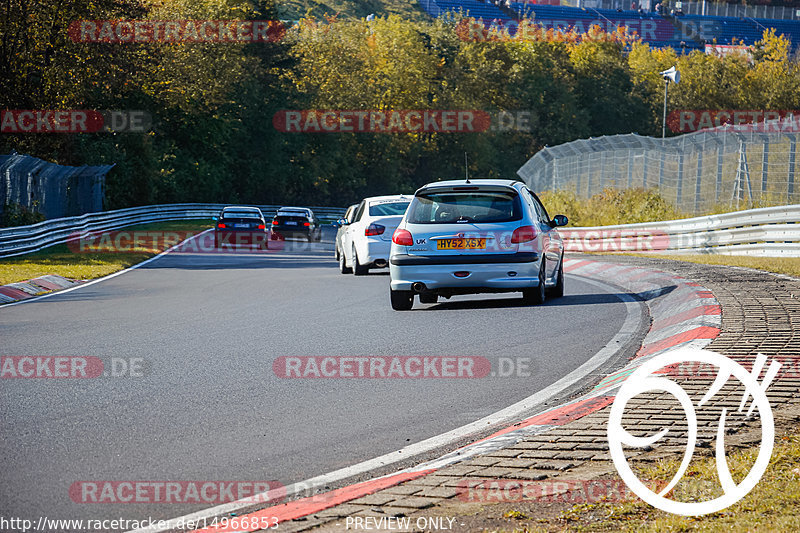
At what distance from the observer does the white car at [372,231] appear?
19844 millimetres

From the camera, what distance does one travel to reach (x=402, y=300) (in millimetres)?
14125

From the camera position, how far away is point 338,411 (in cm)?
748

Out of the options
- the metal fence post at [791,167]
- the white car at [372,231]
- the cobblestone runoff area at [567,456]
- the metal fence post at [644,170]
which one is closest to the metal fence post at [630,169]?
the metal fence post at [644,170]

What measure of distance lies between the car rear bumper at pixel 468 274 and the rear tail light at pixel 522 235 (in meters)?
0.21

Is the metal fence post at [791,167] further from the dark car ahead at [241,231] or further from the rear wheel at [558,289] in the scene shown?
the dark car ahead at [241,231]

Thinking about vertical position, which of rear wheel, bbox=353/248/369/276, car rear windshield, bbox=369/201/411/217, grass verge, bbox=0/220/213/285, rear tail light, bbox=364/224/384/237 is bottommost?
grass verge, bbox=0/220/213/285

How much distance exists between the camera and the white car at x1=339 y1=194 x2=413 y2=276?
19.8 meters

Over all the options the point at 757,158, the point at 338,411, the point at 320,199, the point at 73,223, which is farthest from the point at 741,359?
the point at 320,199

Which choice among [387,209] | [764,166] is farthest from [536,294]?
[764,166]

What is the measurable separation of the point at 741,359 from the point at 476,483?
12.6 ft

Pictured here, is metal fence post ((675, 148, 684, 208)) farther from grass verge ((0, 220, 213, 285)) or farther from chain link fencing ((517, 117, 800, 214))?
grass verge ((0, 220, 213, 285))

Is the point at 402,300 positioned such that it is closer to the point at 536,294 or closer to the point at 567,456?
the point at 536,294

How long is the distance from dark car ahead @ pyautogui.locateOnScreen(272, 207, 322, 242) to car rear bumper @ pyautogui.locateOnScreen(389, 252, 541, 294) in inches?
1144

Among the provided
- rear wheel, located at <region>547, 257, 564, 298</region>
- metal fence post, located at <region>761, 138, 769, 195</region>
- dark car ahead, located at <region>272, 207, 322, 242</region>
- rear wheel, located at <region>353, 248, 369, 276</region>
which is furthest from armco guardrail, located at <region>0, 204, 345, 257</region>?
metal fence post, located at <region>761, 138, 769, 195</region>
